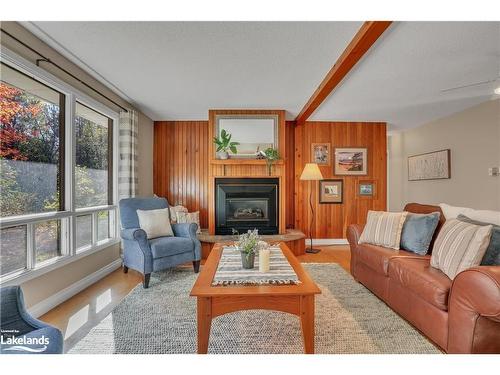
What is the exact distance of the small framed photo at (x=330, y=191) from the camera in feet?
16.4

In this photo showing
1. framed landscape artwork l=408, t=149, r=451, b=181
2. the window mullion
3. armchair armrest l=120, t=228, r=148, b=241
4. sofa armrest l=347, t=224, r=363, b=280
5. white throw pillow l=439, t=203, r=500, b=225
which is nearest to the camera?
white throw pillow l=439, t=203, r=500, b=225

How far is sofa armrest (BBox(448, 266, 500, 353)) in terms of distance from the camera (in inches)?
49.7

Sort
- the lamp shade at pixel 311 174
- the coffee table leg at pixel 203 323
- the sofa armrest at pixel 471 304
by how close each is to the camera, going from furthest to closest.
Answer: the lamp shade at pixel 311 174
the coffee table leg at pixel 203 323
the sofa armrest at pixel 471 304

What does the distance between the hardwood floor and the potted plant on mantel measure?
1.79 meters

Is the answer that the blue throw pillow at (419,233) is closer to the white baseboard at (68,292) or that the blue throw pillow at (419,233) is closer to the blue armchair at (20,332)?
the blue armchair at (20,332)

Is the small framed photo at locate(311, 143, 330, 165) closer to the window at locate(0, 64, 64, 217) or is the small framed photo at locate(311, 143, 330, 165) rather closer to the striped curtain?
the striped curtain

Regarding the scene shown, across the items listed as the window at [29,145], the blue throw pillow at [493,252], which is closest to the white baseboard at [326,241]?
the blue throw pillow at [493,252]

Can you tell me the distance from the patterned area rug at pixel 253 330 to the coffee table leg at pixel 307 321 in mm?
172

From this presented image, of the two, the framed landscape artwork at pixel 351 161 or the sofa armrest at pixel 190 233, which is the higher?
the framed landscape artwork at pixel 351 161

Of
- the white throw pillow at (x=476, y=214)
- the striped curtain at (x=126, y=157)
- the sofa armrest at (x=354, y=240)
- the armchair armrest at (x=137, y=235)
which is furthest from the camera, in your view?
the striped curtain at (x=126, y=157)

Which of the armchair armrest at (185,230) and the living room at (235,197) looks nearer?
the living room at (235,197)

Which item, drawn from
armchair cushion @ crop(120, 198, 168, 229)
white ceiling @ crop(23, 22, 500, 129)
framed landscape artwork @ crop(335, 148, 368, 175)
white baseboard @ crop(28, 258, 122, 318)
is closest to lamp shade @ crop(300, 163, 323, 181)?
framed landscape artwork @ crop(335, 148, 368, 175)
